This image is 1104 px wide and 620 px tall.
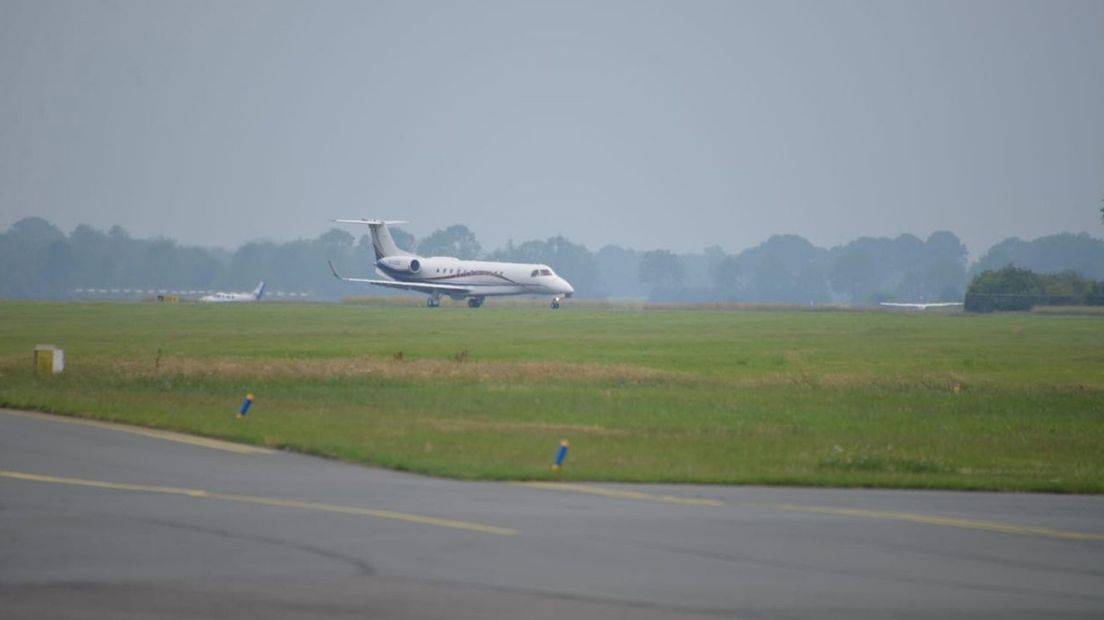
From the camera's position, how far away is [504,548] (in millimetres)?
13773

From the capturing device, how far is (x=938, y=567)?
13453 millimetres

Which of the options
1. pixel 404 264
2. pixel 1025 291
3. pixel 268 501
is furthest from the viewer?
pixel 1025 291

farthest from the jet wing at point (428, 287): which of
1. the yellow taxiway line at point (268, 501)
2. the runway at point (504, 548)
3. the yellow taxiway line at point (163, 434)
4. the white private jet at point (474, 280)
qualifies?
the yellow taxiway line at point (268, 501)

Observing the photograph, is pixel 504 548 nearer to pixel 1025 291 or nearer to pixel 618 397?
pixel 618 397

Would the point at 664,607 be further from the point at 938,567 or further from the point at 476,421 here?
the point at 476,421

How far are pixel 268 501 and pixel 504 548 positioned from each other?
3783 mm

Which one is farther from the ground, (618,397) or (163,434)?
(618,397)

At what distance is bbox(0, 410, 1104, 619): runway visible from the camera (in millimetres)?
11422

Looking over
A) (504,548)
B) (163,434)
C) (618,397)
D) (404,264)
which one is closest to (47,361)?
(163,434)

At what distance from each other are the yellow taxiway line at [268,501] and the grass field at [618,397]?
12.3 ft

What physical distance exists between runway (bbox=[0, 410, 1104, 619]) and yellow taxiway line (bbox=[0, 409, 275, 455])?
1916 millimetres

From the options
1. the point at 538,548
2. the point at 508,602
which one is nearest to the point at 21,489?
the point at 538,548

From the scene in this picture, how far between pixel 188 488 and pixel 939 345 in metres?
45.9

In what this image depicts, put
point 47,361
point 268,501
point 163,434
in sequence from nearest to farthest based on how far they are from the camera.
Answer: point 268,501, point 163,434, point 47,361
